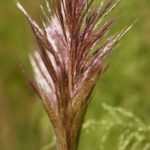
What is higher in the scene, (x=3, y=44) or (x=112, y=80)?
(x=3, y=44)

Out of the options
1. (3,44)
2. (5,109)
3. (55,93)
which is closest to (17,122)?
(5,109)

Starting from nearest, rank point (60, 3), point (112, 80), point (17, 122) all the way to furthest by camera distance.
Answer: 1. point (60, 3)
2. point (112, 80)
3. point (17, 122)

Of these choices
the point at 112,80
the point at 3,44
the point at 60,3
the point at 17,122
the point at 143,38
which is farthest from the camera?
the point at 17,122

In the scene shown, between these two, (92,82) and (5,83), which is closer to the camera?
(92,82)

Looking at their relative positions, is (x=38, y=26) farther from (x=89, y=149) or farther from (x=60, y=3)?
(x=89, y=149)

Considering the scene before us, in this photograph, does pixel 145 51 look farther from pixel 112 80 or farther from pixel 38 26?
pixel 38 26

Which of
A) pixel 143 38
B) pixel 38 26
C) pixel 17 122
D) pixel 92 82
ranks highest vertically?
pixel 17 122

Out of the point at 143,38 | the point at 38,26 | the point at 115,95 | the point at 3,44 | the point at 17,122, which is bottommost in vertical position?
the point at 38,26

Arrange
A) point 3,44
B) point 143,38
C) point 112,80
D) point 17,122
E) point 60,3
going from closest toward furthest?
point 60,3 → point 143,38 → point 112,80 → point 3,44 → point 17,122

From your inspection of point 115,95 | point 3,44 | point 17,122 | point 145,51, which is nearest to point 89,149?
point 115,95
